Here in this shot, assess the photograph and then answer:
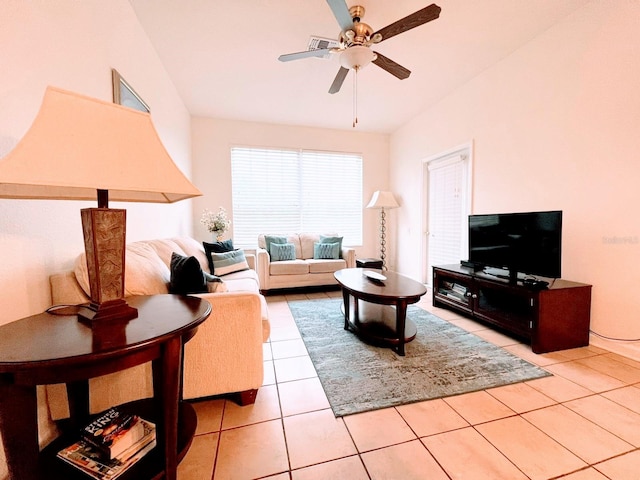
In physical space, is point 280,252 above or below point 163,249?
below

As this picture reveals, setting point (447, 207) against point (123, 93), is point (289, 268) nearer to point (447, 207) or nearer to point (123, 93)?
point (447, 207)

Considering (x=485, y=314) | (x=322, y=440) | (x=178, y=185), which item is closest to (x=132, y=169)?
(x=178, y=185)

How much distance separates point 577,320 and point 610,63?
79.7 inches

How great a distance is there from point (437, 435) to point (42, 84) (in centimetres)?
252

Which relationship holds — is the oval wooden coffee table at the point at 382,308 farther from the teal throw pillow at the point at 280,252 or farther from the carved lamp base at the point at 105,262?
the carved lamp base at the point at 105,262

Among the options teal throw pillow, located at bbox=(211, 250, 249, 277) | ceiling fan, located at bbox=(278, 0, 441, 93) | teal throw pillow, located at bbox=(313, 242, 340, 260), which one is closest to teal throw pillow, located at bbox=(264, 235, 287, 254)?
teal throw pillow, located at bbox=(313, 242, 340, 260)

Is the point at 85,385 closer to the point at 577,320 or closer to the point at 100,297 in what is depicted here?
the point at 100,297

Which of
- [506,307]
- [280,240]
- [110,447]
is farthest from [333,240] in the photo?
[110,447]

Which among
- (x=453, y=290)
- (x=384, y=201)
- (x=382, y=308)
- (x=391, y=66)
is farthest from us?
(x=384, y=201)

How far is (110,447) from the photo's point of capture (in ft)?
3.06

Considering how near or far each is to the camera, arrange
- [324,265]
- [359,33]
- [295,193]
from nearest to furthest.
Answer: [359,33]
[324,265]
[295,193]

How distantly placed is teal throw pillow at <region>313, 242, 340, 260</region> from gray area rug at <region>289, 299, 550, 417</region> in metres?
1.73

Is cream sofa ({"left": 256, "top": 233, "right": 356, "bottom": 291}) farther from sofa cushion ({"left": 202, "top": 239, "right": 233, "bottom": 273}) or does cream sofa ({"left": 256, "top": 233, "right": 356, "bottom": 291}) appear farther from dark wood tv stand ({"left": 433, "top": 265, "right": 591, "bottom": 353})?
dark wood tv stand ({"left": 433, "top": 265, "right": 591, "bottom": 353})

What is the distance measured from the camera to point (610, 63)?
6.84 feet
